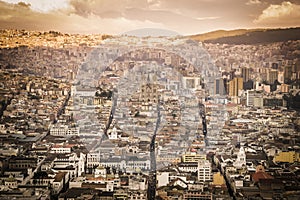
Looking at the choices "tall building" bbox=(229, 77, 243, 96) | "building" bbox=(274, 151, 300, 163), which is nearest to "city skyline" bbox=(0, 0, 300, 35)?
"tall building" bbox=(229, 77, 243, 96)

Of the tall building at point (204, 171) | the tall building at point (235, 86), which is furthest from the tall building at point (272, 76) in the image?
the tall building at point (204, 171)

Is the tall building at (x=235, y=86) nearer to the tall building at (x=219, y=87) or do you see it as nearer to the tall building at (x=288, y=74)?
the tall building at (x=219, y=87)

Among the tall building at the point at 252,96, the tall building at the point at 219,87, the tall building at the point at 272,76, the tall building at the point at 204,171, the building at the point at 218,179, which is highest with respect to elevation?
the tall building at the point at 272,76

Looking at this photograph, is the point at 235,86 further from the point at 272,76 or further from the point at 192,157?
the point at 192,157

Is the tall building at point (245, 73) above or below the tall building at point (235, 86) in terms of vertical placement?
above

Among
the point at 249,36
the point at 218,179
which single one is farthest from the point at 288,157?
the point at 249,36

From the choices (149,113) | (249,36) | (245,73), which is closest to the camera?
(149,113)

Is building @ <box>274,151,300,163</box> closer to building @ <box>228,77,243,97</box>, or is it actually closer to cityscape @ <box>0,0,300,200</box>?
cityscape @ <box>0,0,300,200</box>
